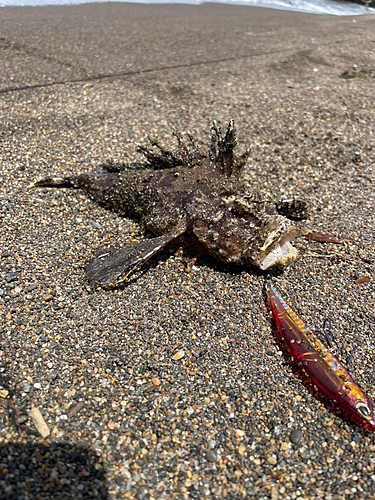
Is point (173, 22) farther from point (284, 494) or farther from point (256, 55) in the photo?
point (284, 494)

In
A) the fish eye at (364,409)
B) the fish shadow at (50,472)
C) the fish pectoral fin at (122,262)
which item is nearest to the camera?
the fish shadow at (50,472)

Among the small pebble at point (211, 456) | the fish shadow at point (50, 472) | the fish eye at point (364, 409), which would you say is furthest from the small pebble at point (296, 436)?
the fish shadow at point (50, 472)

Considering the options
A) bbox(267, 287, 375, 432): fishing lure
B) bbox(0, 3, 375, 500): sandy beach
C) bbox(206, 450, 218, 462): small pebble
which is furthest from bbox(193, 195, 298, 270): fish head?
bbox(206, 450, 218, 462): small pebble

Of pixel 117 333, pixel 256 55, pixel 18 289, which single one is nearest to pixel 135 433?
pixel 117 333

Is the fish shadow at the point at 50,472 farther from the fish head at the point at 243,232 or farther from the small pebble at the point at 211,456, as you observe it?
the fish head at the point at 243,232

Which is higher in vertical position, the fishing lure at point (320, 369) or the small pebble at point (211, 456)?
the fishing lure at point (320, 369)

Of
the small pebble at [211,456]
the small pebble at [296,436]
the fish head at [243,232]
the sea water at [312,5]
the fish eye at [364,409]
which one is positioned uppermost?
the sea water at [312,5]
